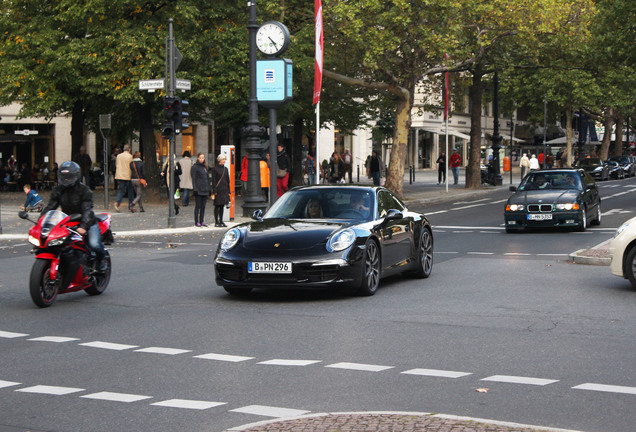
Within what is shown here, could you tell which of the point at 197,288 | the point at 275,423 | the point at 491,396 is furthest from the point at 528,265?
the point at 275,423

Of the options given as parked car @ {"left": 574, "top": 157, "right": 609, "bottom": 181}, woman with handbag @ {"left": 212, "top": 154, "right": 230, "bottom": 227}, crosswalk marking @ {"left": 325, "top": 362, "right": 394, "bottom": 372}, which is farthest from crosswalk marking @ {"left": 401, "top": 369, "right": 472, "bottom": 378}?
parked car @ {"left": 574, "top": 157, "right": 609, "bottom": 181}

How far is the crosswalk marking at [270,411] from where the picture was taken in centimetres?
618

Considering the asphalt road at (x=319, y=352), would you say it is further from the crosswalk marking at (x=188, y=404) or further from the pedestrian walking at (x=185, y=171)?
the pedestrian walking at (x=185, y=171)

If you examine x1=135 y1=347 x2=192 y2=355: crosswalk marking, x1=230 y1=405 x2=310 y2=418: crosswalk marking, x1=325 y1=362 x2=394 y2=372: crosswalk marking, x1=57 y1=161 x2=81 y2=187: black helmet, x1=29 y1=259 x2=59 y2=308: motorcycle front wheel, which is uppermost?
x1=57 y1=161 x2=81 y2=187: black helmet

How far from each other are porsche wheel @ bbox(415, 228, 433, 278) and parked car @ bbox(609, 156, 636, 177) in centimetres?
5410

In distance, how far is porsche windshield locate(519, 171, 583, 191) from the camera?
23438mm

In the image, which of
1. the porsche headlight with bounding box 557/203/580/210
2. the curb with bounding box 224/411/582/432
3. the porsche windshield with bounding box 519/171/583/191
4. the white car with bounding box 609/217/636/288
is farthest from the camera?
the porsche windshield with bounding box 519/171/583/191

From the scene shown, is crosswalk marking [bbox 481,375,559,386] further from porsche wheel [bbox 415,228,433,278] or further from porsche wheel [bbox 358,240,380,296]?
porsche wheel [bbox 415,228,433,278]

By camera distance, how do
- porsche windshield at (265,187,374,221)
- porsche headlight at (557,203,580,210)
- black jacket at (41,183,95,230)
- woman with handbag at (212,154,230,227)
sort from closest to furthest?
black jacket at (41,183,95,230) < porsche windshield at (265,187,374,221) < porsche headlight at (557,203,580,210) < woman with handbag at (212,154,230,227)

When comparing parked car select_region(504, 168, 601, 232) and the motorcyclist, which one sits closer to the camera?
the motorcyclist

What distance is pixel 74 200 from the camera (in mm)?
11930

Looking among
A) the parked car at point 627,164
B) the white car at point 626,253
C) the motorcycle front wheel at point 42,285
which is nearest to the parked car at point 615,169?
the parked car at point 627,164

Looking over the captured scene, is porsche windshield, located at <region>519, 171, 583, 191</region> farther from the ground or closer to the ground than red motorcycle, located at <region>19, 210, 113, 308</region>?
farther from the ground

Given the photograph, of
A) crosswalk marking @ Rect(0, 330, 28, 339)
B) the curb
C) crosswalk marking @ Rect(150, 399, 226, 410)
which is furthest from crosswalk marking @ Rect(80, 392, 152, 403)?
crosswalk marking @ Rect(0, 330, 28, 339)
